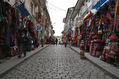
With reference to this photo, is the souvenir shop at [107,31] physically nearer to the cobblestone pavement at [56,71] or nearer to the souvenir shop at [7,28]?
the cobblestone pavement at [56,71]

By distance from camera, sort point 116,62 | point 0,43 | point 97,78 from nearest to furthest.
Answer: point 97,78
point 116,62
point 0,43

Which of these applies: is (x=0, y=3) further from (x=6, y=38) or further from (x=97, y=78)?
(x=97, y=78)

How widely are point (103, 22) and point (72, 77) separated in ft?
16.4

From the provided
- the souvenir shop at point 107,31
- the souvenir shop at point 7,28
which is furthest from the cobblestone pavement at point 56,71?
the souvenir shop at point 7,28

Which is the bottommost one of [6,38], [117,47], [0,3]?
[117,47]

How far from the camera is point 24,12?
10109mm

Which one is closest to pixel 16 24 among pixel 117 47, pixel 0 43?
pixel 0 43

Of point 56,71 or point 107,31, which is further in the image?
point 107,31

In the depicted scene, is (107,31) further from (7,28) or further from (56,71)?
(7,28)

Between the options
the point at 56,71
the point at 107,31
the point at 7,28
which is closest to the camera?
the point at 56,71

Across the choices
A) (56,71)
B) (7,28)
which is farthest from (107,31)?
(7,28)

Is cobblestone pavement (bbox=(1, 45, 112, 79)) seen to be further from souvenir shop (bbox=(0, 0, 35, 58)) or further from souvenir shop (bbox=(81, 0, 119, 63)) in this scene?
souvenir shop (bbox=(0, 0, 35, 58))

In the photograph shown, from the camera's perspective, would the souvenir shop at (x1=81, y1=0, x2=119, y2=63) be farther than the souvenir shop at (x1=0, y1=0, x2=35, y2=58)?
No

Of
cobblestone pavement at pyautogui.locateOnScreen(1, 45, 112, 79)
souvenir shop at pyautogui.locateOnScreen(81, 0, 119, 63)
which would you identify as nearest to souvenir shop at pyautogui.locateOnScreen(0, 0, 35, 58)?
cobblestone pavement at pyautogui.locateOnScreen(1, 45, 112, 79)
